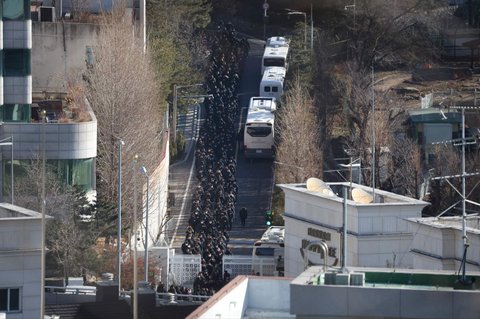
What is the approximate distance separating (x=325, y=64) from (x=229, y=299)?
56.0 metres

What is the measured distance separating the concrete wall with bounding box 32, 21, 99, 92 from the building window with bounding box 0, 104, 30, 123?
35.0 ft

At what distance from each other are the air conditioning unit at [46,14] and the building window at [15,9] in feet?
37.1

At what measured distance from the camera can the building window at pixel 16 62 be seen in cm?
5666

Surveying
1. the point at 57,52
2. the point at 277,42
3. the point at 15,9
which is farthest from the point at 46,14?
the point at 277,42

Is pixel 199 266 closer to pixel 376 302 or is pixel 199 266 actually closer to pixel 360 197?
pixel 360 197

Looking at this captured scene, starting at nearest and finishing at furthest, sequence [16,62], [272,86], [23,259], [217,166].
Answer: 1. [23,259]
2. [16,62]
3. [217,166]
4. [272,86]

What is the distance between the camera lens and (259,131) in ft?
255

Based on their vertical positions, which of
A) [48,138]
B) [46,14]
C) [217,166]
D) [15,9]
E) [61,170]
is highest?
[15,9]

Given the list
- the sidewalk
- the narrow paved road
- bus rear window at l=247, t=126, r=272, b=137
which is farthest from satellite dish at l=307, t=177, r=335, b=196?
bus rear window at l=247, t=126, r=272, b=137

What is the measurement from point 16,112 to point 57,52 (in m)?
11.9

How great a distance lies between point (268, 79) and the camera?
87.0m

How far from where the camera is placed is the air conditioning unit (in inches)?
2688

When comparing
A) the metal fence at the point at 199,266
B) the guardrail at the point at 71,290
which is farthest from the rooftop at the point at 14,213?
the metal fence at the point at 199,266

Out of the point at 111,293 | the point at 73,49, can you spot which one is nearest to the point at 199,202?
the point at 73,49
